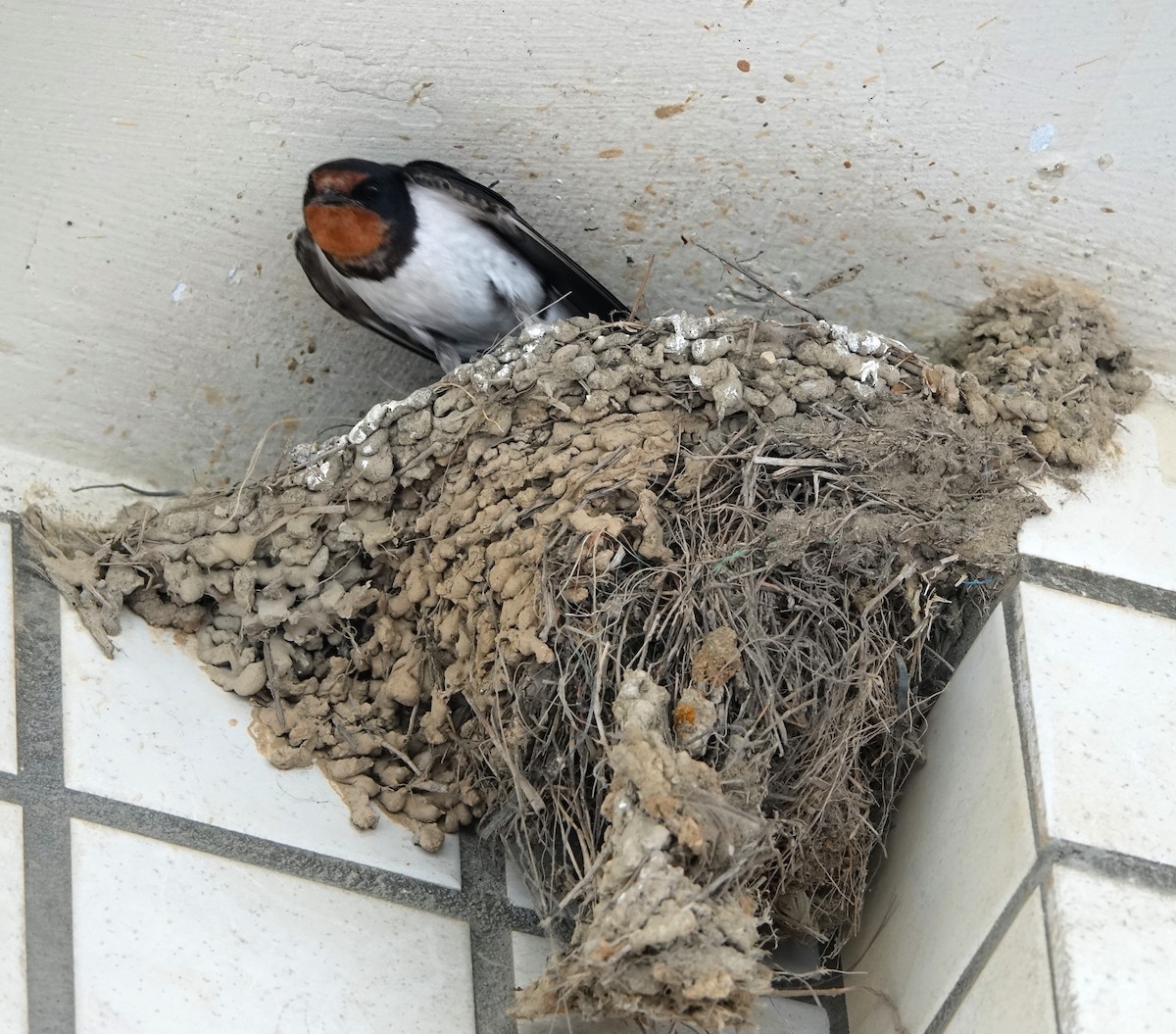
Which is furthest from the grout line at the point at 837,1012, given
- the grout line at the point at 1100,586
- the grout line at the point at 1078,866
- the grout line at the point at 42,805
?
the grout line at the point at 42,805

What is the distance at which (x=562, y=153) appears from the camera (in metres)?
2.67

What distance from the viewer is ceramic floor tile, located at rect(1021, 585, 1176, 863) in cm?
186

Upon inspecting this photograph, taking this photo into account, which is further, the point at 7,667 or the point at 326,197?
the point at 326,197

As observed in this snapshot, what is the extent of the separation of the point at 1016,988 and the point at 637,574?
802 millimetres

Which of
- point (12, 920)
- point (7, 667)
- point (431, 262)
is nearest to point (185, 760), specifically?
point (7, 667)

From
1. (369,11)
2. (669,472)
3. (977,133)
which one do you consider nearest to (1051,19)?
(977,133)

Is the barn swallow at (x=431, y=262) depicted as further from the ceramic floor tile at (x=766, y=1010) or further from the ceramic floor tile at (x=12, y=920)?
the ceramic floor tile at (x=12, y=920)

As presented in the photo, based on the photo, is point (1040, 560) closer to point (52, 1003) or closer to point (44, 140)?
point (52, 1003)

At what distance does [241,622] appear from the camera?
246 cm

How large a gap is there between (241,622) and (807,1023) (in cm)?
113

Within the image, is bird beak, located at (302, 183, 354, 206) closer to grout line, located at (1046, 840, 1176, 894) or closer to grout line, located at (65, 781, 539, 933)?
grout line, located at (65, 781, 539, 933)

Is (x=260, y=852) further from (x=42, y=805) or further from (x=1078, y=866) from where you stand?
(x=1078, y=866)

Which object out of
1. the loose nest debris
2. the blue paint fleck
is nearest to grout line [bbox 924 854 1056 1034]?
the loose nest debris

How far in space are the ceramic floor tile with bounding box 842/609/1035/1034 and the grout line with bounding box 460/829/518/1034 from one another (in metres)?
0.55
